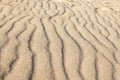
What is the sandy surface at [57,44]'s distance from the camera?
234cm

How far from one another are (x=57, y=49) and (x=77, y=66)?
44 cm

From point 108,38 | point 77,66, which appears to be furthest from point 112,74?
point 108,38

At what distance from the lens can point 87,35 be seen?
11.2 feet

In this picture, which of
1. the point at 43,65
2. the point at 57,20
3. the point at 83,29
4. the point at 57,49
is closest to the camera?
the point at 43,65

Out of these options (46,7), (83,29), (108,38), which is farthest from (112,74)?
(46,7)

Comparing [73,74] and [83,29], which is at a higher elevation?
[73,74]

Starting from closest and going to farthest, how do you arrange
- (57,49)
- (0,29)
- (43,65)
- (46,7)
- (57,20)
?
(43,65)
(57,49)
(0,29)
(57,20)
(46,7)

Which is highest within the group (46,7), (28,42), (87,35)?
(28,42)

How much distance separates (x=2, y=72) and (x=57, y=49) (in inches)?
33.1

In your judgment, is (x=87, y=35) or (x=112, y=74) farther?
(x=87, y=35)

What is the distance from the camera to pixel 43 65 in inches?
95.3

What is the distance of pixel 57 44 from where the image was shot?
296cm

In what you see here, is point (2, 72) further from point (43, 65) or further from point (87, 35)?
point (87, 35)

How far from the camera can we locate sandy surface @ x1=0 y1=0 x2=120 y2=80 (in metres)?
2.34
